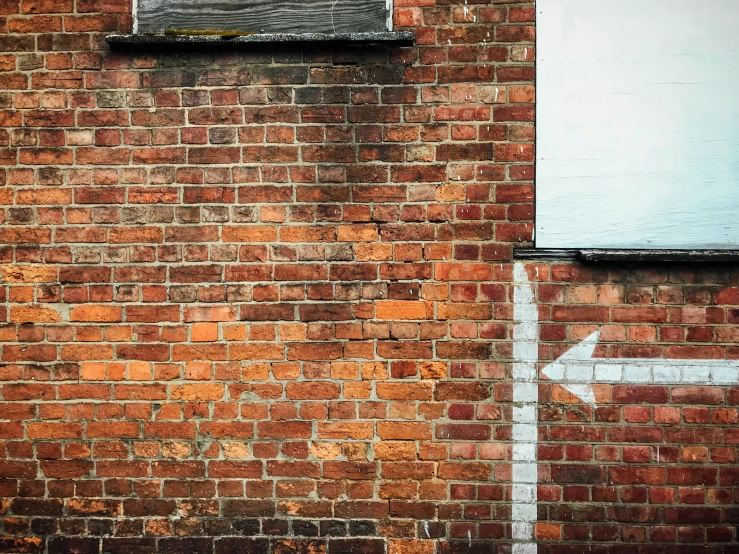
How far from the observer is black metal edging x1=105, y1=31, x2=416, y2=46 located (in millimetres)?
2391

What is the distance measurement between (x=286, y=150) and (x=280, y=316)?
30.4 inches

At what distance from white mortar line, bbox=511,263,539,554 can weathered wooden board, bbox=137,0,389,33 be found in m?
1.43

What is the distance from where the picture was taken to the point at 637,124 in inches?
95.7

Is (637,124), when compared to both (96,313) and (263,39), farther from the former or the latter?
(96,313)

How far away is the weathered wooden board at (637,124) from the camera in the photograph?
2416 millimetres

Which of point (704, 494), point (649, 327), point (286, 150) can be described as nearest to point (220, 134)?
point (286, 150)

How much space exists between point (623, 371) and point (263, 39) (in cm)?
224

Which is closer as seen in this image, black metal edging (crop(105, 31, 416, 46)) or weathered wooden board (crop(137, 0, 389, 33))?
black metal edging (crop(105, 31, 416, 46))

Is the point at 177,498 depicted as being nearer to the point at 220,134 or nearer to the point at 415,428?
the point at 415,428

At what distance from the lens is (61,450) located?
2482mm

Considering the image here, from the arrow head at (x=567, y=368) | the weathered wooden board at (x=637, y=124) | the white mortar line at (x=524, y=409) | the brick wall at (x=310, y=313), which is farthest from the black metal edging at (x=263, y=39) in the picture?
the arrow head at (x=567, y=368)

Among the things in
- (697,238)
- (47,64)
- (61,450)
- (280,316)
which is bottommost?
(61,450)

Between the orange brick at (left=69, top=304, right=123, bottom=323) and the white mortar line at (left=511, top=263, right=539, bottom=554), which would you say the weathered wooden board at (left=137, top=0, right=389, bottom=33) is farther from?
the white mortar line at (left=511, top=263, right=539, bottom=554)

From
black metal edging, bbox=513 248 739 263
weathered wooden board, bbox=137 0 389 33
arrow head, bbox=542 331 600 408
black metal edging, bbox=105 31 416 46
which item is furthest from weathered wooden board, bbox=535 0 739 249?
weathered wooden board, bbox=137 0 389 33
